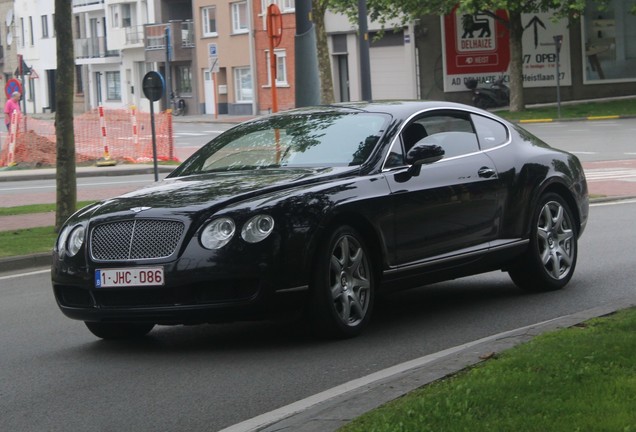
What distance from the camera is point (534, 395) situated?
5633 mm

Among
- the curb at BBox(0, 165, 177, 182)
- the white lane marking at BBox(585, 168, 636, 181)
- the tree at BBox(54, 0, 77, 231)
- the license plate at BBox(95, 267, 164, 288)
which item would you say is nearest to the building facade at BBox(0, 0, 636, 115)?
the curb at BBox(0, 165, 177, 182)

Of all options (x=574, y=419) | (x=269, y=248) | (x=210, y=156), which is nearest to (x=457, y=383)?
(x=574, y=419)

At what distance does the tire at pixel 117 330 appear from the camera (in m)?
8.81

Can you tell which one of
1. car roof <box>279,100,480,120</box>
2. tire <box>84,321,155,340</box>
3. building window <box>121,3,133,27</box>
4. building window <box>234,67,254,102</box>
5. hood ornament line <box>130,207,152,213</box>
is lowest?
tire <box>84,321,155,340</box>

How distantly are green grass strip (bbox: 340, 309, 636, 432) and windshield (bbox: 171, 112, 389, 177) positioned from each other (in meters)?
2.54

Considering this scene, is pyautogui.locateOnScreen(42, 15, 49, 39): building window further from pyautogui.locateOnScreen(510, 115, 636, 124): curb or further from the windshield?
the windshield

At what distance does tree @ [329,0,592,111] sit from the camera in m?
46.3

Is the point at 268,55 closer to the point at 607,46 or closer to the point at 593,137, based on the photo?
the point at 607,46

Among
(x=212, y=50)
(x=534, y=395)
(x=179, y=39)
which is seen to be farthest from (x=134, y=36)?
(x=534, y=395)

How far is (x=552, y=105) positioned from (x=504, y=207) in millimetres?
46066

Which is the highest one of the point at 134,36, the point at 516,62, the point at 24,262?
the point at 134,36

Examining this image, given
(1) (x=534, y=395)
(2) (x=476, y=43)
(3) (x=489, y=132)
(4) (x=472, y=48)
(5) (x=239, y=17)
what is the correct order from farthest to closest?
(5) (x=239, y=17), (4) (x=472, y=48), (2) (x=476, y=43), (3) (x=489, y=132), (1) (x=534, y=395)

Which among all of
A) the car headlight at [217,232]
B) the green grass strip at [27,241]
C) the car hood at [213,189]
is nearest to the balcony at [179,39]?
the green grass strip at [27,241]

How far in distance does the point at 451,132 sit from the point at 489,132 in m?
0.50
